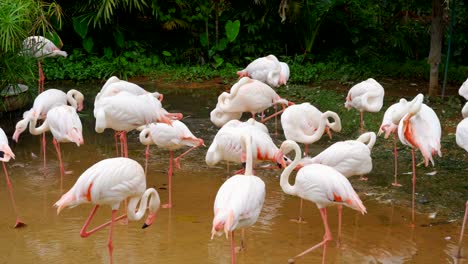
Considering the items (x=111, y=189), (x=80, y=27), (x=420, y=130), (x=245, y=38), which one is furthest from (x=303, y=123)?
(x=80, y=27)

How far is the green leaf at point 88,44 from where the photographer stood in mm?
12367

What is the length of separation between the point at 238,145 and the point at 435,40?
4863mm

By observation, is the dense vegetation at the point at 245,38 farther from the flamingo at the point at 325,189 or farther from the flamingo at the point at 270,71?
the flamingo at the point at 325,189

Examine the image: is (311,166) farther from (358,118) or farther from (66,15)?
(66,15)

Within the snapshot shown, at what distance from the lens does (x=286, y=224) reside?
584 centimetres

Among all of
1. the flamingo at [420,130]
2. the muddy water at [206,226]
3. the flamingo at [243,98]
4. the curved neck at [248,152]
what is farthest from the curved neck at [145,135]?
the flamingo at [420,130]

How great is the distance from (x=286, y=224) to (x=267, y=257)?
71 centimetres

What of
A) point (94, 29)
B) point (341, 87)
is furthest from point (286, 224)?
point (94, 29)

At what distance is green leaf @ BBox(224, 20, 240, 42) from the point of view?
12609mm

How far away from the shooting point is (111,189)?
5.00 m

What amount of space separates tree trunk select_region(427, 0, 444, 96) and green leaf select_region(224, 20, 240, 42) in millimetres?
3927

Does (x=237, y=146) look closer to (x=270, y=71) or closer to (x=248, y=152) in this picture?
(x=248, y=152)

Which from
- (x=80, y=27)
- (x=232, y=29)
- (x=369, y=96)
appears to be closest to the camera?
(x=369, y=96)

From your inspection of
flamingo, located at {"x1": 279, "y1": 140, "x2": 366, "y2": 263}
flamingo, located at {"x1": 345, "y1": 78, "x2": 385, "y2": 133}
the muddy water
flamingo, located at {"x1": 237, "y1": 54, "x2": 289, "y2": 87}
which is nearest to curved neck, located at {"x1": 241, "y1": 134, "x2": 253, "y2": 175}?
flamingo, located at {"x1": 279, "y1": 140, "x2": 366, "y2": 263}
